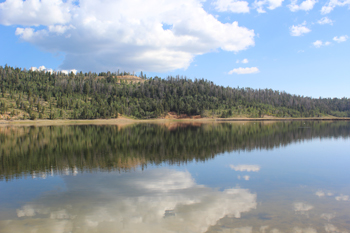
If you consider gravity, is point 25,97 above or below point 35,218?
above

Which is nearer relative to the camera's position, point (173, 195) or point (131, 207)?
point (131, 207)

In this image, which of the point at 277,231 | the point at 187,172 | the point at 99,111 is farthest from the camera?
the point at 99,111

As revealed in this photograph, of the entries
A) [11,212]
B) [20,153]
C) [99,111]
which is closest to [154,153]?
[20,153]

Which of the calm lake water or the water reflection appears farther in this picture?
the calm lake water

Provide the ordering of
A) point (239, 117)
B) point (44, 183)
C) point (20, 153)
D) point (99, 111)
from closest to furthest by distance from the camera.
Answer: point (44, 183), point (20, 153), point (99, 111), point (239, 117)

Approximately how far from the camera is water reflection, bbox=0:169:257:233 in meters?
11.2

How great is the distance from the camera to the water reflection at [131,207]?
11195 millimetres

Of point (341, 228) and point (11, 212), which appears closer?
point (341, 228)

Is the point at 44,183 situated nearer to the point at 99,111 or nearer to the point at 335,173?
the point at 335,173

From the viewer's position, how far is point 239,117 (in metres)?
182

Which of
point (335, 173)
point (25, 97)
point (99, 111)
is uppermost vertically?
point (25, 97)

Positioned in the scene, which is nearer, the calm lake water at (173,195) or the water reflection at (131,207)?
the water reflection at (131,207)

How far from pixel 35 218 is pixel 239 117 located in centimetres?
17874

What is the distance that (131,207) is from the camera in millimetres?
13328
